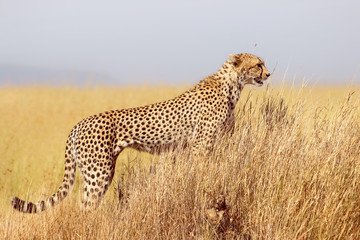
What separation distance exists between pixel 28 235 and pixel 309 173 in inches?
96.2

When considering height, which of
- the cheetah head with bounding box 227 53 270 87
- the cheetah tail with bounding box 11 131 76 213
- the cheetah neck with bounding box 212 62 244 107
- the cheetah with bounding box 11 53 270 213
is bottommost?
the cheetah tail with bounding box 11 131 76 213

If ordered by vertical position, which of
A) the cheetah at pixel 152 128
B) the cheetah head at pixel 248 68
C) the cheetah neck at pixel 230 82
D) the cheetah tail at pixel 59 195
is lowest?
the cheetah tail at pixel 59 195

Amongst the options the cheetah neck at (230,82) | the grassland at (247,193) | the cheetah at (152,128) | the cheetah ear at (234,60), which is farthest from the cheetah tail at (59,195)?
the cheetah ear at (234,60)

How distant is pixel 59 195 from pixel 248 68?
230 centimetres

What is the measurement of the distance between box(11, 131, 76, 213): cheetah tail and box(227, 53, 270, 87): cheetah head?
1.82m

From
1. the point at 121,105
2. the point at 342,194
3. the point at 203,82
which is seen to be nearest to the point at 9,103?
the point at 121,105

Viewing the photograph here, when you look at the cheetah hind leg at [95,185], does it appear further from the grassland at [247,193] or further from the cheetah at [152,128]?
the grassland at [247,193]

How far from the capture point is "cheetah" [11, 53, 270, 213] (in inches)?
250

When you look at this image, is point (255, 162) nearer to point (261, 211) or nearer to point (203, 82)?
point (261, 211)

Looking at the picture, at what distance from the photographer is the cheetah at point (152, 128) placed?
6.35 metres

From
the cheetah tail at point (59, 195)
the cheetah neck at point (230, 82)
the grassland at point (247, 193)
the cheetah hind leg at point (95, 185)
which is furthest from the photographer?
the cheetah neck at point (230, 82)

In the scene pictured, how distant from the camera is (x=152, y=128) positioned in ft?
21.4

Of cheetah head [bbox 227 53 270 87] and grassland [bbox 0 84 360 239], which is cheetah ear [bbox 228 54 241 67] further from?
grassland [bbox 0 84 360 239]

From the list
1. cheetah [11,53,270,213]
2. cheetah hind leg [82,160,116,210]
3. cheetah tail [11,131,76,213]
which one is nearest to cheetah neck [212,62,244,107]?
cheetah [11,53,270,213]
